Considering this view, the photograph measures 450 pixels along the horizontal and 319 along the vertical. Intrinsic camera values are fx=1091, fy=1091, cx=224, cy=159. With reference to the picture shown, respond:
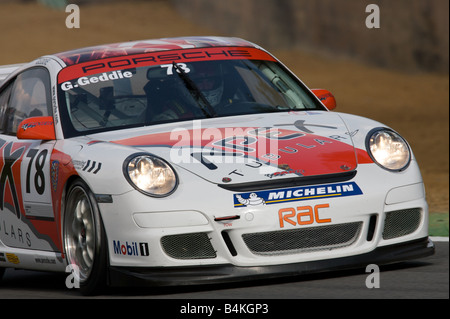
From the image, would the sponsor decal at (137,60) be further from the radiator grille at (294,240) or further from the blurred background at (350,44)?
the blurred background at (350,44)

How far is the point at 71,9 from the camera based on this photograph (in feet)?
113

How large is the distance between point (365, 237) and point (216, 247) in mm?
768

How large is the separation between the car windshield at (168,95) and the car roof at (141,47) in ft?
0.52

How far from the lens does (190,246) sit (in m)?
5.36

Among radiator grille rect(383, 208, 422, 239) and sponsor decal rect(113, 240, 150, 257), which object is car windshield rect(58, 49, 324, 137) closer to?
sponsor decal rect(113, 240, 150, 257)

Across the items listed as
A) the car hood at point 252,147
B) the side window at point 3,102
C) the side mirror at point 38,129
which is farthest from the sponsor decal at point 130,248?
the side window at point 3,102

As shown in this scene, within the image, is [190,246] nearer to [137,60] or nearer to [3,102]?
[137,60]

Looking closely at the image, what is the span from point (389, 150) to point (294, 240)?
0.84 meters

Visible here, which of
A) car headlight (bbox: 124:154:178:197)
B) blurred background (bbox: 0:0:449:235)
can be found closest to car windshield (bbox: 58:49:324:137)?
car headlight (bbox: 124:154:178:197)

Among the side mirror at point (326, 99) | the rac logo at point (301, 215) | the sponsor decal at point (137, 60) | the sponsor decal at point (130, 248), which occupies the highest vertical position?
the sponsor decal at point (137, 60)

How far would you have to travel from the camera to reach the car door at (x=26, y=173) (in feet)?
20.5

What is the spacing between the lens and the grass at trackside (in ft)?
26.9

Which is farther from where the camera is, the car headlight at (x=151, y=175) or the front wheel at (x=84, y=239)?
the front wheel at (x=84, y=239)

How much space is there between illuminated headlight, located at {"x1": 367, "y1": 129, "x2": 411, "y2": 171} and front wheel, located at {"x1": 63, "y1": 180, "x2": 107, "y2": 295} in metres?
1.49
